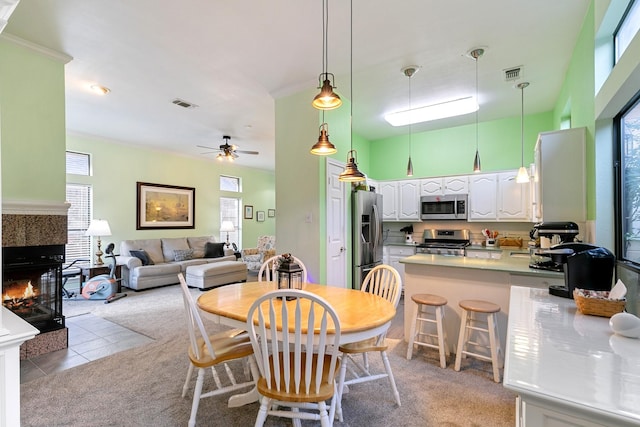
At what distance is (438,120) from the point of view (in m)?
4.81

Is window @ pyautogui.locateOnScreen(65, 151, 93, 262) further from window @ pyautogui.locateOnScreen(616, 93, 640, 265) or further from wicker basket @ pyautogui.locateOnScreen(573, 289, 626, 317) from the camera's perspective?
window @ pyautogui.locateOnScreen(616, 93, 640, 265)

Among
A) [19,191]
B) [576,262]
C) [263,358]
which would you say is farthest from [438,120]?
[19,191]

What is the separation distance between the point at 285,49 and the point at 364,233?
8.69ft

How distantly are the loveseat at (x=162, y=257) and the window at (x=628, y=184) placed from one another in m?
6.15

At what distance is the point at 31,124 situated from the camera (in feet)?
9.15

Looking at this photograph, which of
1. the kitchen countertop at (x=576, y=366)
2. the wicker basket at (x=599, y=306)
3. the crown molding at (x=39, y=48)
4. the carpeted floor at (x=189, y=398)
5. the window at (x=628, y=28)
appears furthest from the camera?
the crown molding at (x=39, y=48)

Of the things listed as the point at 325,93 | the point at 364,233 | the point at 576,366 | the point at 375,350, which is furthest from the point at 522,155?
the point at 576,366

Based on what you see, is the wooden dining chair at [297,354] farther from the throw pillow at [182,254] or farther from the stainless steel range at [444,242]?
the throw pillow at [182,254]

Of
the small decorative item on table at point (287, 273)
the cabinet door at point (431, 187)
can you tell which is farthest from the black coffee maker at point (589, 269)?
the cabinet door at point (431, 187)

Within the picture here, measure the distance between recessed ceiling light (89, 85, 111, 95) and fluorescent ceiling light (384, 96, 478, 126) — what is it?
3.77 m

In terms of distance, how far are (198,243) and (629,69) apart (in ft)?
23.4

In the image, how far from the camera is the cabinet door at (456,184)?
5000 mm

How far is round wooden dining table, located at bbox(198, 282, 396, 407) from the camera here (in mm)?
1629

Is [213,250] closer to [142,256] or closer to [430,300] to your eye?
[142,256]
